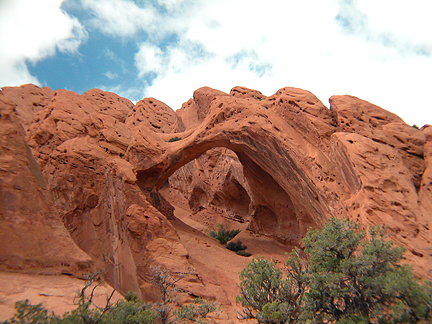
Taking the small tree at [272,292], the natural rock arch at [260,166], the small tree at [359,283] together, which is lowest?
the small tree at [272,292]

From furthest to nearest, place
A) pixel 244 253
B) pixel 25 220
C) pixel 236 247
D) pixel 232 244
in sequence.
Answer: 1. pixel 232 244
2. pixel 236 247
3. pixel 244 253
4. pixel 25 220

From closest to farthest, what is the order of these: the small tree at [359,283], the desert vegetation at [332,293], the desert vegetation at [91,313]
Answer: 1. the desert vegetation at [91,313]
2. the desert vegetation at [332,293]
3. the small tree at [359,283]

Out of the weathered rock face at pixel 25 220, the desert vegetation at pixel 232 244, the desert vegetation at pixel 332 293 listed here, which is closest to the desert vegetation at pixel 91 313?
the desert vegetation at pixel 332 293

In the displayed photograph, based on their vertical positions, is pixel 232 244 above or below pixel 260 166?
below

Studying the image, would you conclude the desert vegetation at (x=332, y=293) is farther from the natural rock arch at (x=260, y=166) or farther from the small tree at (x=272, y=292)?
the natural rock arch at (x=260, y=166)

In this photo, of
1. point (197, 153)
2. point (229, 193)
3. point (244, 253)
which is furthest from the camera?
point (229, 193)

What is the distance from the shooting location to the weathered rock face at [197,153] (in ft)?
22.5

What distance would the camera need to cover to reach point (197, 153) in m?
16.0

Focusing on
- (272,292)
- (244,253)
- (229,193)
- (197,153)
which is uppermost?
(197,153)

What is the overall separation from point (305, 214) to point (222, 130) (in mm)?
6116

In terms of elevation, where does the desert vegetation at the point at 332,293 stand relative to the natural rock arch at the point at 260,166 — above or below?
below

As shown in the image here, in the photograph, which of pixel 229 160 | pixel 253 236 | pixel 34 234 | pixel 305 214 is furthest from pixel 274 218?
pixel 34 234

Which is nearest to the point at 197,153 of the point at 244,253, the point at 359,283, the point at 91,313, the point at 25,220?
the point at 244,253

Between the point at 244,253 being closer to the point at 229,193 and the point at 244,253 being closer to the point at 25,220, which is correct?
the point at 229,193
